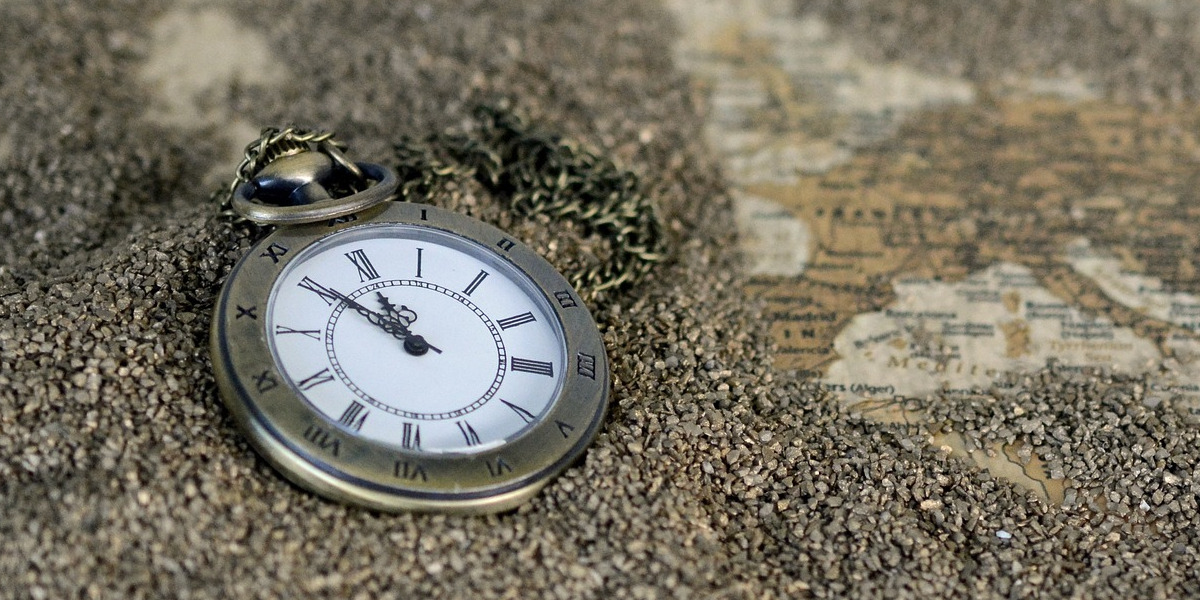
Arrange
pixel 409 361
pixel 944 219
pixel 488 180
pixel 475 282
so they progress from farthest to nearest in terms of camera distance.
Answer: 1. pixel 944 219
2. pixel 488 180
3. pixel 475 282
4. pixel 409 361

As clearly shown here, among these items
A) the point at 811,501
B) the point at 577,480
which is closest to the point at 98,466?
the point at 577,480

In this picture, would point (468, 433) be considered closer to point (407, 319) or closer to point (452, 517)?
point (452, 517)

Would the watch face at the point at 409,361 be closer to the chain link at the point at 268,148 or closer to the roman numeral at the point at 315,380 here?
the roman numeral at the point at 315,380

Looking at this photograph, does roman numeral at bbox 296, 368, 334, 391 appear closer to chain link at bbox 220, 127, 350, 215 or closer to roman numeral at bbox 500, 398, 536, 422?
roman numeral at bbox 500, 398, 536, 422

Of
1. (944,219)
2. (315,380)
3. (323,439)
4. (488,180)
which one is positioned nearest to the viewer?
(323,439)

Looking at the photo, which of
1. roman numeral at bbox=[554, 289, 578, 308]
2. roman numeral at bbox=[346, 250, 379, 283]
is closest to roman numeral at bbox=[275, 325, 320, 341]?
roman numeral at bbox=[346, 250, 379, 283]

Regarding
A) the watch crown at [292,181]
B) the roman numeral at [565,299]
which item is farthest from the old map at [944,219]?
the watch crown at [292,181]

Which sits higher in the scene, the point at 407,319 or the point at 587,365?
the point at 407,319

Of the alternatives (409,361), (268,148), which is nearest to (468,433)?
(409,361)
